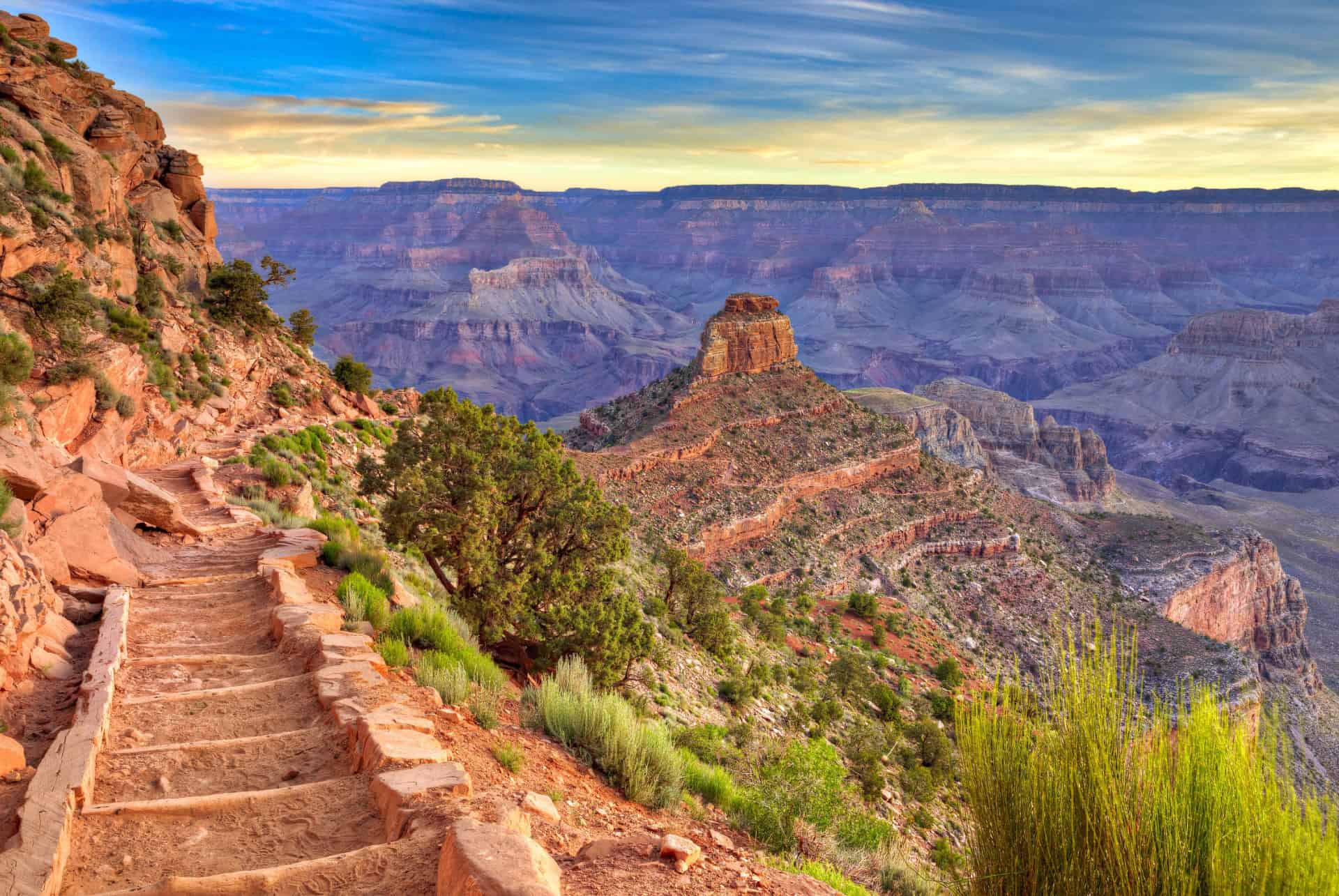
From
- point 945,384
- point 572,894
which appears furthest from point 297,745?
point 945,384

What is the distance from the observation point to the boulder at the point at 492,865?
15.0 feet

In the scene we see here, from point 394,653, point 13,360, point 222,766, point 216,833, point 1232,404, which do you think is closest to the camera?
point 216,833

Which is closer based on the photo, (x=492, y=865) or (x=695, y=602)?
(x=492, y=865)

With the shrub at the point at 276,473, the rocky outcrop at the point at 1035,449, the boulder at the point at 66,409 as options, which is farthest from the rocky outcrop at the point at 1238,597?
the boulder at the point at 66,409

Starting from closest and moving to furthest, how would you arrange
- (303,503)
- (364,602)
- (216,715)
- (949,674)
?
(216,715) < (364,602) < (303,503) < (949,674)

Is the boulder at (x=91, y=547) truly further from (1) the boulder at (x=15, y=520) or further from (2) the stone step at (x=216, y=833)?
(2) the stone step at (x=216, y=833)

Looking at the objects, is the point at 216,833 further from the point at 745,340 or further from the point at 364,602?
the point at 745,340

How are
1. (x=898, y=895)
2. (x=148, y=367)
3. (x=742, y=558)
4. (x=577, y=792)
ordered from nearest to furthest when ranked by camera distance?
1. (x=577, y=792)
2. (x=898, y=895)
3. (x=148, y=367)
4. (x=742, y=558)

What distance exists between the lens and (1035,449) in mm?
112375

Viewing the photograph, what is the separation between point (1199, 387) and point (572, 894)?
214m

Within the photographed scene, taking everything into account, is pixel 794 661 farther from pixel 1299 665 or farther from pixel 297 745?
pixel 1299 665

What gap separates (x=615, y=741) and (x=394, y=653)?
294 centimetres

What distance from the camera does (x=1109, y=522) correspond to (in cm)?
6431

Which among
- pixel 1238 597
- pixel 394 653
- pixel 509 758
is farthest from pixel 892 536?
pixel 509 758
